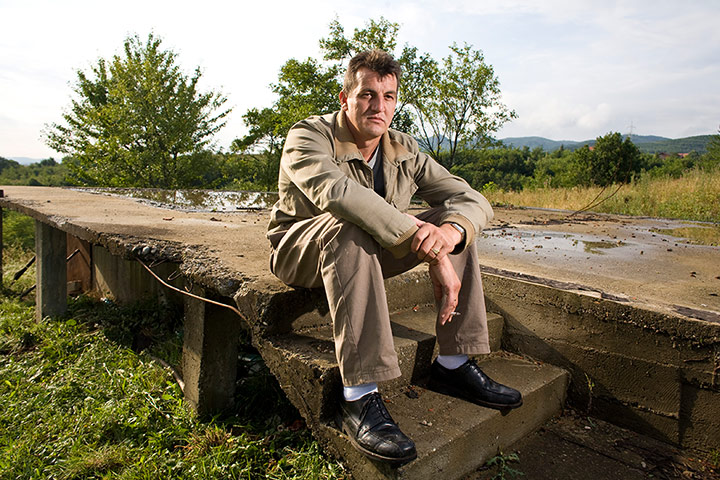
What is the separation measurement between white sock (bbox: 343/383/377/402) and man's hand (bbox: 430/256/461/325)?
411 mm

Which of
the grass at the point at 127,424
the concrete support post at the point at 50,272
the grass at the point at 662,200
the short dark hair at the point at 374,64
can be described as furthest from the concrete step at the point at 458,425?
the grass at the point at 662,200

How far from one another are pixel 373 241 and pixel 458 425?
2.37 ft

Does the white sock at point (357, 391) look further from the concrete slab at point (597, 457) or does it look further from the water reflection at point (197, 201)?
the water reflection at point (197, 201)

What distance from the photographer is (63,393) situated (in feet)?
8.84

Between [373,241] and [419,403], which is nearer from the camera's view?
[373,241]

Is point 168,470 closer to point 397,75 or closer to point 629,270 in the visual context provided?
point 397,75

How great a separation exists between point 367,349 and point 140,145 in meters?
20.1

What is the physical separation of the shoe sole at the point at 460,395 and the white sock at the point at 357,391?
1.45 feet

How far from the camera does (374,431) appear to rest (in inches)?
61.3

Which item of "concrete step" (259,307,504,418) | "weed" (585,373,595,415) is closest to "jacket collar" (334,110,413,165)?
"concrete step" (259,307,504,418)

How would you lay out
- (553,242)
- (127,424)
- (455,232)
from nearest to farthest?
(455,232)
(127,424)
(553,242)

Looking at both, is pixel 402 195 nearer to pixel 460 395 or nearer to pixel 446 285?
pixel 446 285

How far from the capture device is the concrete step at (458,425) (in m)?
1.58

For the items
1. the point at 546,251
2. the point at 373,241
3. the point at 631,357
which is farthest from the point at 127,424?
the point at 546,251
